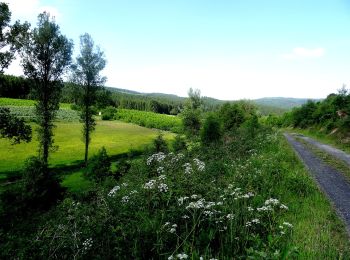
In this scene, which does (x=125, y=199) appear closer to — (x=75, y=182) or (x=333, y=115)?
(x=75, y=182)

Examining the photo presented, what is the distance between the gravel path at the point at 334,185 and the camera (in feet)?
31.5

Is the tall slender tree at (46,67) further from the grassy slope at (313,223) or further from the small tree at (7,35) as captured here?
the grassy slope at (313,223)

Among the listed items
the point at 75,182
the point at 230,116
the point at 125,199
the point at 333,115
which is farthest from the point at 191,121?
the point at 125,199

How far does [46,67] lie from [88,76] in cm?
959

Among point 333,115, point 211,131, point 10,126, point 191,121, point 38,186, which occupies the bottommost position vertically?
point 38,186

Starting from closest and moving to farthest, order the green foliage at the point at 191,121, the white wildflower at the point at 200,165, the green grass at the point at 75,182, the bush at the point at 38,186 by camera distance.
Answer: the white wildflower at the point at 200,165 < the bush at the point at 38,186 < the green grass at the point at 75,182 < the green foliage at the point at 191,121

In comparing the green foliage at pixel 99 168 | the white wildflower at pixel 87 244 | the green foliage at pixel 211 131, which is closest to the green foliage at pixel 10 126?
the green foliage at pixel 99 168

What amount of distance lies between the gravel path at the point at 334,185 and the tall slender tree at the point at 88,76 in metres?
30.1

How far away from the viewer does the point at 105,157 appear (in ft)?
76.1

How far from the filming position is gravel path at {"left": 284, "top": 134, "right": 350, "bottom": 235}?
961cm

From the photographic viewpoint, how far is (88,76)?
38656 millimetres

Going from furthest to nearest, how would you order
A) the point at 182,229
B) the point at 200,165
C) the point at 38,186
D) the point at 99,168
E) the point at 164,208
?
the point at 99,168
the point at 38,186
the point at 200,165
the point at 164,208
the point at 182,229

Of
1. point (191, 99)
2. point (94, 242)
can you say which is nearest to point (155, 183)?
point (94, 242)

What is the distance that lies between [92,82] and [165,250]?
3650 cm
